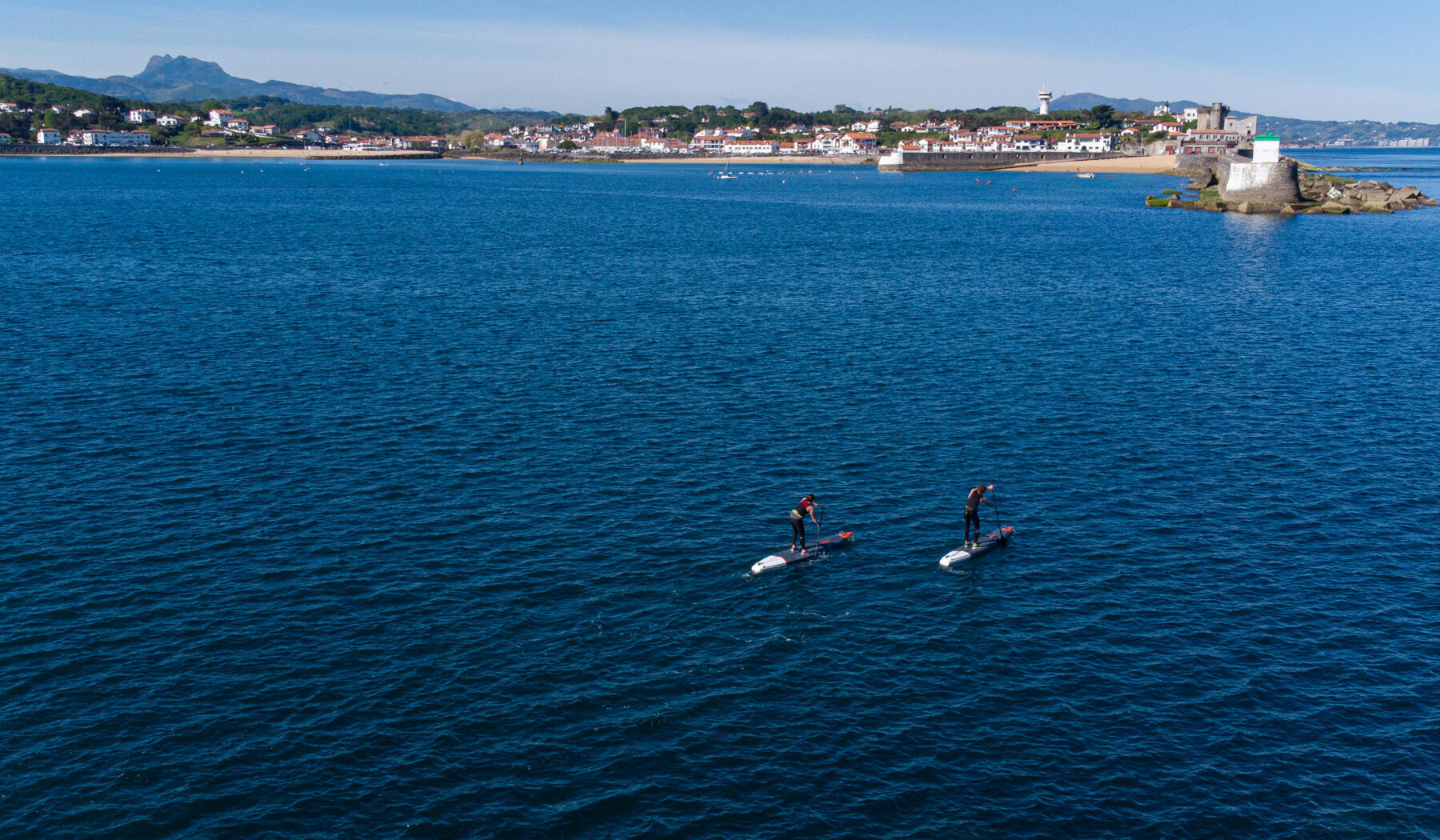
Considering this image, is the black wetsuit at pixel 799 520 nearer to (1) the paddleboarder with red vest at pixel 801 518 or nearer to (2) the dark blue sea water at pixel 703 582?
(1) the paddleboarder with red vest at pixel 801 518

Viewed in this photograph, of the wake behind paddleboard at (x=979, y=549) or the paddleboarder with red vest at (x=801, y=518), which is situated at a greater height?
→ the paddleboarder with red vest at (x=801, y=518)

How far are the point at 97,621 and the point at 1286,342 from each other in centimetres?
8182

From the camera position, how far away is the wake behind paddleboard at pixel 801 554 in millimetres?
39875

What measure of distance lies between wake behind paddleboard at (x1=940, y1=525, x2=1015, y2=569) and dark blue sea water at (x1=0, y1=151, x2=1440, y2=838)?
417mm

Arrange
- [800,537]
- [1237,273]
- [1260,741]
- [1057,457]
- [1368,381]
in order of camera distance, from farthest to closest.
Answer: [1237,273] → [1368,381] → [1057,457] → [800,537] → [1260,741]

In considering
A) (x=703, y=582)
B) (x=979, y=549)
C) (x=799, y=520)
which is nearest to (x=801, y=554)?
(x=799, y=520)

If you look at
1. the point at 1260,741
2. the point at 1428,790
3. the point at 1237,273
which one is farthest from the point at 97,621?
the point at 1237,273

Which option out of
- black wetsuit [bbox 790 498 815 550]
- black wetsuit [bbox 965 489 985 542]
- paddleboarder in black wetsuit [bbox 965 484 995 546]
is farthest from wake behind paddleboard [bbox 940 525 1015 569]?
black wetsuit [bbox 790 498 815 550]

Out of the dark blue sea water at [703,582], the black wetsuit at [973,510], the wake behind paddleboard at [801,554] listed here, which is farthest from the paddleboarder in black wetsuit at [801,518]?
the black wetsuit at [973,510]

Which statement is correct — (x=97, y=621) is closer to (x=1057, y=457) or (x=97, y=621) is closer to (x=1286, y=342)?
(x=1057, y=457)

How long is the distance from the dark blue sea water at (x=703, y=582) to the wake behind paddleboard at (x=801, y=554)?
83 cm

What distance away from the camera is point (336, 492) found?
153 ft

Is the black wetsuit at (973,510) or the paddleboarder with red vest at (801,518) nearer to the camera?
the paddleboarder with red vest at (801,518)

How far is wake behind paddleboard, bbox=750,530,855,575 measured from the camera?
39.9m
